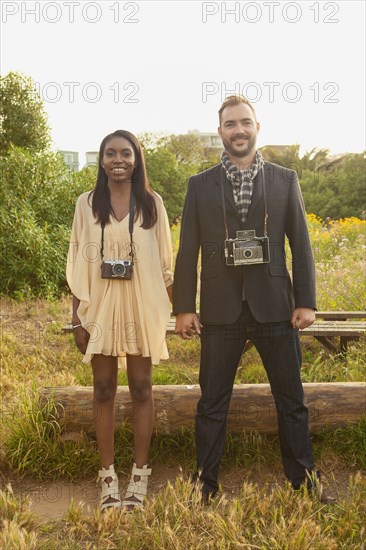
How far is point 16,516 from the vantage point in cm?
309

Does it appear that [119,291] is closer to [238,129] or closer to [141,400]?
[141,400]

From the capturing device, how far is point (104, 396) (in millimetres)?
3303

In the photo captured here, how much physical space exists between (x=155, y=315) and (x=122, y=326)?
0.61ft

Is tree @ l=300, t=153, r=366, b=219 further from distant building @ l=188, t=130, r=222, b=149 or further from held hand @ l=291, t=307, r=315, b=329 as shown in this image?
held hand @ l=291, t=307, r=315, b=329

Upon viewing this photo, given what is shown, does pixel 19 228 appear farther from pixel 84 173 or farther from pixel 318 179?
pixel 318 179

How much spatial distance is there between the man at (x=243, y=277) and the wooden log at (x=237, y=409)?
1.98 feet

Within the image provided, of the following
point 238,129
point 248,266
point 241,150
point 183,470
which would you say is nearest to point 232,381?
point 248,266

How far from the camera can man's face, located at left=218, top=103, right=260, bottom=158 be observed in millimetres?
3115

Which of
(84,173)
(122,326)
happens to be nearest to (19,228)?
(84,173)

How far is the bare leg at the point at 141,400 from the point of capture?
3.31 metres

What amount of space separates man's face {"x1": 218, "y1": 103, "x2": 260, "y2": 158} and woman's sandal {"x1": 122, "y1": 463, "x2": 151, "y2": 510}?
5.89 ft

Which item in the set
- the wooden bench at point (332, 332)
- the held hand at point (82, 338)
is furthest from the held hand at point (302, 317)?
the wooden bench at point (332, 332)

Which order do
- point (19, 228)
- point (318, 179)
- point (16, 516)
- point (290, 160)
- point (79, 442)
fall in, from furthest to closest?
point (290, 160)
point (318, 179)
point (19, 228)
point (79, 442)
point (16, 516)

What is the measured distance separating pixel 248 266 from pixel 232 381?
2.08ft
